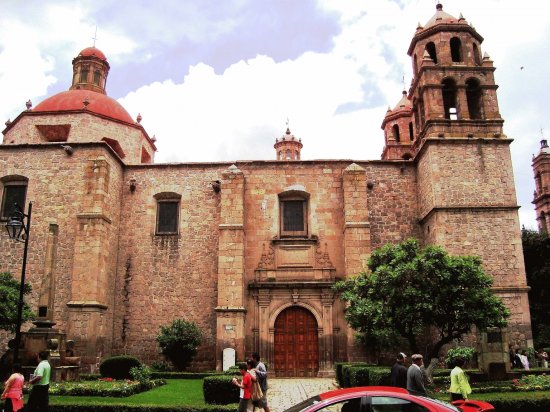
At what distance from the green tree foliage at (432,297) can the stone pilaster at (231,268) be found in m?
5.96

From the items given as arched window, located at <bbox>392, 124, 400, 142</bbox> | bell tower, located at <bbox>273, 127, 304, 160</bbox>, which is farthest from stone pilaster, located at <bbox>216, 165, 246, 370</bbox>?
bell tower, located at <bbox>273, 127, 304, 160</bbox>

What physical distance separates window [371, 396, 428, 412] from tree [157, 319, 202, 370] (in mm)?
13899

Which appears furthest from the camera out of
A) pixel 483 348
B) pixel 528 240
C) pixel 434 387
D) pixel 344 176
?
pixel 528 240

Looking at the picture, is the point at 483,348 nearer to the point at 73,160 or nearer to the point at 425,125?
the point at 425,125

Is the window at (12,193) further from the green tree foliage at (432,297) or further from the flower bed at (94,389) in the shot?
the green tree foliage at (432,297)

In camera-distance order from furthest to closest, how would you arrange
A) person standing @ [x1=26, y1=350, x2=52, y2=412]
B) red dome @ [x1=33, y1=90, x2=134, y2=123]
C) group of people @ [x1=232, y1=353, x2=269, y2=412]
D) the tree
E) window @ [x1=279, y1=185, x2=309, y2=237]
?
red dome @ [x1=33, y1=90, x2=134, y2=123] → window @ [x1=279, y1=185, x2=309, y2=237] → the tree → group of people @ [x1=232, y1=353, x2=269, y2=412] → person standing @ [x1=26, y1=350, x2=52, y2=412]

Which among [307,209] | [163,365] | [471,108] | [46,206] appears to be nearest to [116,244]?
[46,206]

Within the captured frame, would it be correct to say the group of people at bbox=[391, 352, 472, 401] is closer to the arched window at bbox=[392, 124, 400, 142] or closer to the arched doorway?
the arched doorway

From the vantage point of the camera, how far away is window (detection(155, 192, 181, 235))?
21.4 metres

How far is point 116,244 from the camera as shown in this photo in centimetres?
2083

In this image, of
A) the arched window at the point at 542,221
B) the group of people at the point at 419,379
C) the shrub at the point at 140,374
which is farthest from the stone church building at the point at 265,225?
the arched window at the point at 542,221

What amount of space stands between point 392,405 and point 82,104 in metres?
22.0

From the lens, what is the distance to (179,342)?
1889 centimetres

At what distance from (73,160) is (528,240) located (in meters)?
25.5
